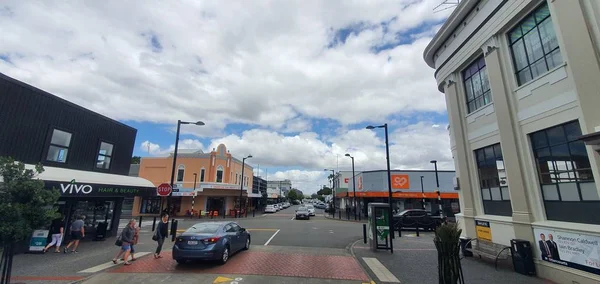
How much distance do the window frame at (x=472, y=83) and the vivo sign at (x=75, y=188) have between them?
57.8ft

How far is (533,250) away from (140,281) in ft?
39.9

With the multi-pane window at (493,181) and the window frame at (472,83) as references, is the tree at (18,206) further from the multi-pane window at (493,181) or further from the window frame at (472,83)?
the window frame at (472,83)

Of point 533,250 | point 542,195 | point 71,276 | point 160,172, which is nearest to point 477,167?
point 542,195

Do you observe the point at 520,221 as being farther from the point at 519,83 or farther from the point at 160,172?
the point at 160,172

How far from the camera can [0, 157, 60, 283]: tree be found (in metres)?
6.13

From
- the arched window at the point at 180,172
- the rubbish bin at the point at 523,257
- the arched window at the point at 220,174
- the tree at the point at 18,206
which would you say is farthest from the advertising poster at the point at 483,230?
the arched window at the point at 180,172

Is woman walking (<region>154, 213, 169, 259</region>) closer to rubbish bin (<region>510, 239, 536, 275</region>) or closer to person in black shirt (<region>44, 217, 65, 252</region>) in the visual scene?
person in black shirt (<region>44, 217, 65, 252</region>)

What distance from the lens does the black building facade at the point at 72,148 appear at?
1101 centimetres

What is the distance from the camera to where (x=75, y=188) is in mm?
11633

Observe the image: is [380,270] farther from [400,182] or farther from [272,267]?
[400,182]

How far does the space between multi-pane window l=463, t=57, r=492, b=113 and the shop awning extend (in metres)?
17.7

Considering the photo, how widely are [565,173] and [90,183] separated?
18161mm

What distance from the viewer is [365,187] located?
3791 cm

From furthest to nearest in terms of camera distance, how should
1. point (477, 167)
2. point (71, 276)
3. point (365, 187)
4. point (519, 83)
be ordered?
point (365, 187) → point (477, 167) → point (519, 83) → point (71, 276)
